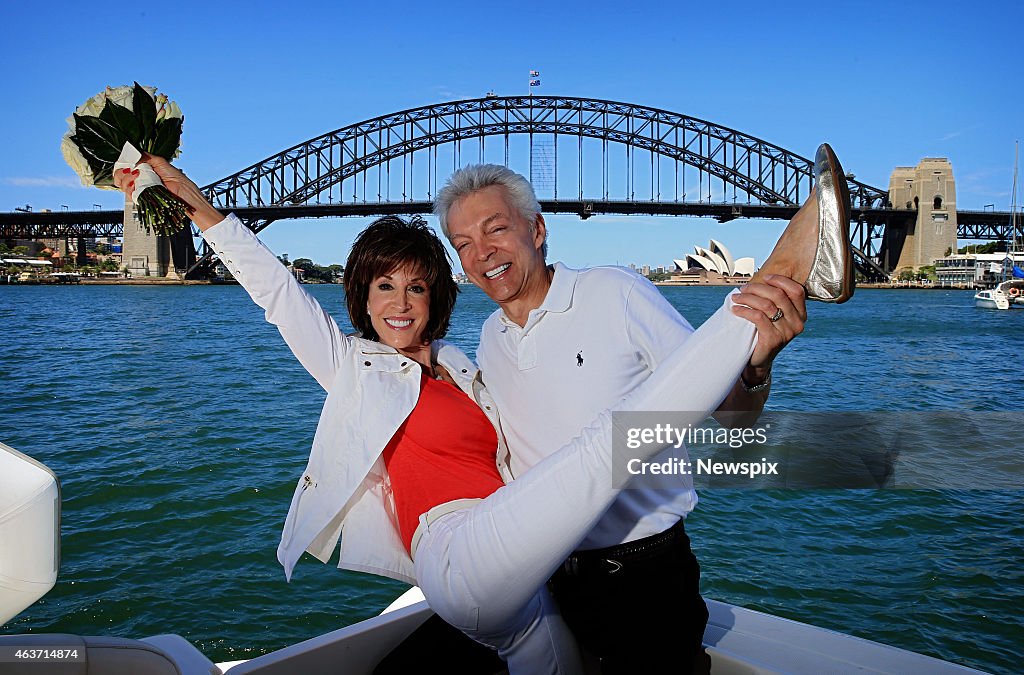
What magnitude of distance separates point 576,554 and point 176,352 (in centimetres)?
1907

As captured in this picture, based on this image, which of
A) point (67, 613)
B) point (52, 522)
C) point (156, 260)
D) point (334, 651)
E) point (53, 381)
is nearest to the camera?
point (52, 522)

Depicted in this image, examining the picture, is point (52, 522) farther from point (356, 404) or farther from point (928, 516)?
point (928, 516)

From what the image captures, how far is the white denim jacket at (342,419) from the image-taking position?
173 centimetres

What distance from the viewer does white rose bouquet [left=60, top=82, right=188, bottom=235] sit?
185cm

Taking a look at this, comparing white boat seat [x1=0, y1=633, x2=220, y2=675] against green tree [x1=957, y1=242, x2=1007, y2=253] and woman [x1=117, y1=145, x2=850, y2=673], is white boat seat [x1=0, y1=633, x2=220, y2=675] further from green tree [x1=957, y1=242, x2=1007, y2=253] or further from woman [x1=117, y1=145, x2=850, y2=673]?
green tree [x1=957, y1=242, x2=1007, y2=253]

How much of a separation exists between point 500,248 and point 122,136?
3.20 feet

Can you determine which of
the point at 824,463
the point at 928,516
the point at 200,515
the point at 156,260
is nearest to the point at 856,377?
the point at 824,463

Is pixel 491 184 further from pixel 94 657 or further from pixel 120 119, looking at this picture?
pixel 94 657

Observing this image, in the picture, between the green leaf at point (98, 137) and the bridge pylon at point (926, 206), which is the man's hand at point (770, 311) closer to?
the green leaf at point (98, 137)

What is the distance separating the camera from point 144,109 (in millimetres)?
1880

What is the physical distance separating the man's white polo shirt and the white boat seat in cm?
84

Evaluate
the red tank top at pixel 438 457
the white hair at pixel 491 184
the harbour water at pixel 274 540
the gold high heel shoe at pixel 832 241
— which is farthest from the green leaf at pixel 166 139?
the harbour water at pixel 274 540

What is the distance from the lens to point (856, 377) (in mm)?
16297

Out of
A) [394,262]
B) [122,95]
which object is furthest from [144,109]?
[394,262]
